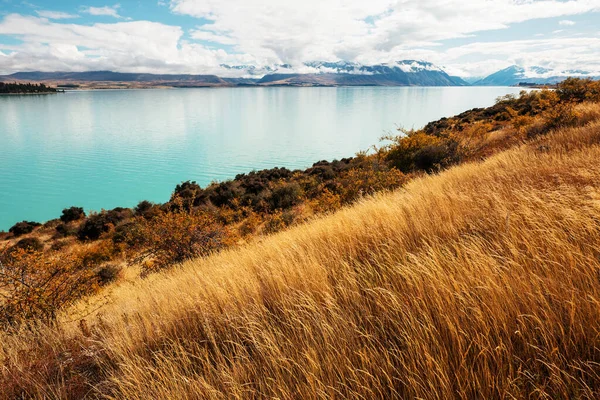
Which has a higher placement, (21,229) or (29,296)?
(29,296)

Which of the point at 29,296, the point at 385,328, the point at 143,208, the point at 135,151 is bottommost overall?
the point at 143,208

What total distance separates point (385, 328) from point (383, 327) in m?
0.04

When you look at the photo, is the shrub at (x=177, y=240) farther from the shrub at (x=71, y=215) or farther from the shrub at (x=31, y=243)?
the shrub at (x=71, y=215)

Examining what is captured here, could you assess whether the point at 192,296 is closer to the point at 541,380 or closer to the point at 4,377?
the point at 4,377

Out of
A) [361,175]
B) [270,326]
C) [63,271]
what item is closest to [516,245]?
[270,326]

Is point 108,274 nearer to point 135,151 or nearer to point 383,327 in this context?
point 383,327

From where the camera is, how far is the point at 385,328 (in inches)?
78.6

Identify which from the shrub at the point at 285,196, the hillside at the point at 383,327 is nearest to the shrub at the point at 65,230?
the shrub at the point at 285,196

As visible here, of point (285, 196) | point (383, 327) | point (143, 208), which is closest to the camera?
point (383, 327)

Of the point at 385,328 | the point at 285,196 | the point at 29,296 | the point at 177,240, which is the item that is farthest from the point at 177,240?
the point at 285,196

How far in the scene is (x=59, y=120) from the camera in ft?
224

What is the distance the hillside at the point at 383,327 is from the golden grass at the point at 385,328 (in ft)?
0.04

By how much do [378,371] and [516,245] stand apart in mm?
1814

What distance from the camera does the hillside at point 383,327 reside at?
5.01 ft
